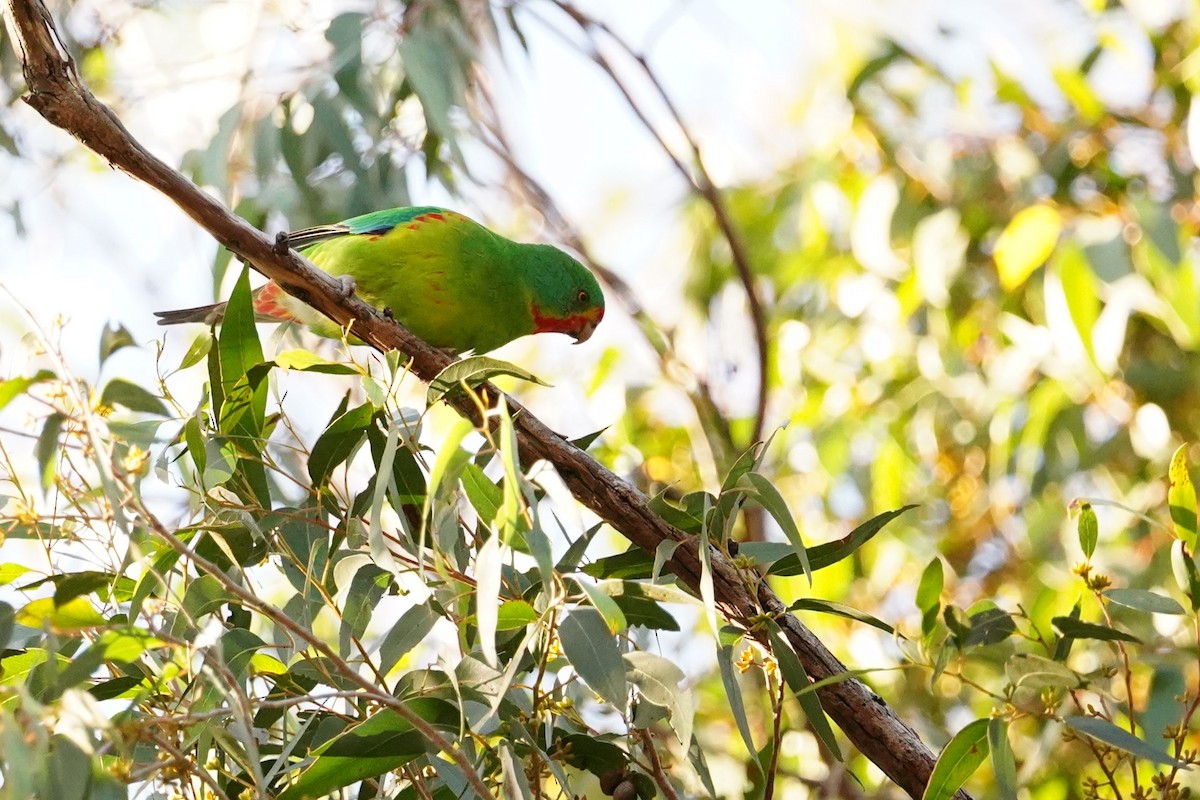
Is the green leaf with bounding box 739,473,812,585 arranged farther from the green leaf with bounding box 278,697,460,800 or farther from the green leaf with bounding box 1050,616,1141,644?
the green leaf with bounding box 278,697,460,800

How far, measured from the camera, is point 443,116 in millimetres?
3635

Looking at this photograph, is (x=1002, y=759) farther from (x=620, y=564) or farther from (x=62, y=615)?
(x=62, y=615)

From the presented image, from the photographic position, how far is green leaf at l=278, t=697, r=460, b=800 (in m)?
1.77

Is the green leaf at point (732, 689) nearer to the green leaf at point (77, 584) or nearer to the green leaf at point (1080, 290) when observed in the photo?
the green leaf at point (77, 584)

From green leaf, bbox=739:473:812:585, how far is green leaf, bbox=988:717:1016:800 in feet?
1.25

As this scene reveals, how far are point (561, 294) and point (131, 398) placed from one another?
6.70ft

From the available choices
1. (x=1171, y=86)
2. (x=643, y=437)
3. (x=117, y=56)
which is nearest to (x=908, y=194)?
(x=1171, y=86)

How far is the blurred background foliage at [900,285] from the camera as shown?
13.7 feet

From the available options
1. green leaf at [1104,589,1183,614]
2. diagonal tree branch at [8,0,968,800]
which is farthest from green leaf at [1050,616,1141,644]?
diagonal tree branch at [8,0,968,800]

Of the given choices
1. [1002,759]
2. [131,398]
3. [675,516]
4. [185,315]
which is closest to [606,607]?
[675,516]

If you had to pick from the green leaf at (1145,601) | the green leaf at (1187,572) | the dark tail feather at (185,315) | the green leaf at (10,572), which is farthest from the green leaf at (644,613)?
the dark tail feather at (185,315)

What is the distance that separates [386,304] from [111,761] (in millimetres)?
1790

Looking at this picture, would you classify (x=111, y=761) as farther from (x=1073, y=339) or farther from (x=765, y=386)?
(x=1073, y=339)

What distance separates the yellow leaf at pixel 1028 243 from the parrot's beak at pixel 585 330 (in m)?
1.69
